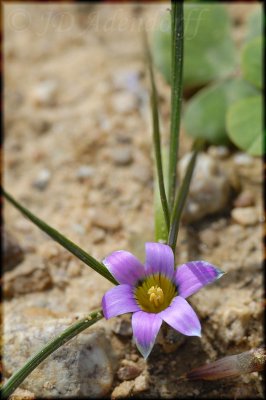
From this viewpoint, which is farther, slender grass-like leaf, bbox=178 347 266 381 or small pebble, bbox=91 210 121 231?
small pebble, bbox=91 210 121 231

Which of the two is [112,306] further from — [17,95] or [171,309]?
[17,95]

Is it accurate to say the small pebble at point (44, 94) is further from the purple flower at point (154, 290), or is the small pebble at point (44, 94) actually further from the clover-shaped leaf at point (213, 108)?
the purple flower at point (154, 290)

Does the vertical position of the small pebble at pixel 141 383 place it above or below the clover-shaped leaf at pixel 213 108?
below

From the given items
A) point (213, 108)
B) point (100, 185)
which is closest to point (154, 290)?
point (100, 185)

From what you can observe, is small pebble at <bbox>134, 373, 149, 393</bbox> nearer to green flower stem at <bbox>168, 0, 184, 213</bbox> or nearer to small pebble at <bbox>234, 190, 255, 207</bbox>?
green flower stem at <bbox>168, 0, 184, 213</bbox>

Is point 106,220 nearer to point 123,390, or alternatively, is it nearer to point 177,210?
point 177,210

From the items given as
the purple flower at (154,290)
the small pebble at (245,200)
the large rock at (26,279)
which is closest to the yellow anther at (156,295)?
the purple flower at (154,290)

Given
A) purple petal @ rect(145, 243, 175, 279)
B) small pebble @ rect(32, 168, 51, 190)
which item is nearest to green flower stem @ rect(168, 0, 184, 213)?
purple petal @ rect(145, 243, 175, 279)
